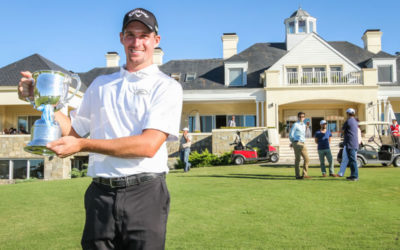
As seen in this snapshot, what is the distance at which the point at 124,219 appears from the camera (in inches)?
87.9

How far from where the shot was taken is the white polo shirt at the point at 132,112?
89.9 inches

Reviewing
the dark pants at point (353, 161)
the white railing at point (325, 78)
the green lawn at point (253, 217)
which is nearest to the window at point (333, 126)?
the white railing at point (325, 78)

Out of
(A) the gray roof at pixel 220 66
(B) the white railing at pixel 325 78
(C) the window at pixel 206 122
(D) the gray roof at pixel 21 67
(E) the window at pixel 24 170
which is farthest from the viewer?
(C) the window at pixel 206 122

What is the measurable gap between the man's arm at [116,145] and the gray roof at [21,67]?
26190 mm

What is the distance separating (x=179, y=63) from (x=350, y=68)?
15.2m

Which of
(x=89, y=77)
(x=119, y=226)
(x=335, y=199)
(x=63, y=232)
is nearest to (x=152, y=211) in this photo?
(x=119, y=226)

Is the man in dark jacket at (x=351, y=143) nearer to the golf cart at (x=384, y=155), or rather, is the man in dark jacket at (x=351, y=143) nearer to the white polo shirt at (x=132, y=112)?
the golf cart at (x=384, y=155)

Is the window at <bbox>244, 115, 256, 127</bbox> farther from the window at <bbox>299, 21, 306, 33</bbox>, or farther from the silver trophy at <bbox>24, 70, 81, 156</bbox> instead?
the silver trophy at <bbox>24, 70, 81, 156</bbox>

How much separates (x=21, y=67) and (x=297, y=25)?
2392 centimetres

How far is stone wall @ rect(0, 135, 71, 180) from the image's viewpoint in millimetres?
21688

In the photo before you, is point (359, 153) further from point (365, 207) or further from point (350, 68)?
point (350, 68)

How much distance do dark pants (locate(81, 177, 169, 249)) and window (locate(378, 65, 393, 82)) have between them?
3162 cm

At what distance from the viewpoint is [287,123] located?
1213 inches

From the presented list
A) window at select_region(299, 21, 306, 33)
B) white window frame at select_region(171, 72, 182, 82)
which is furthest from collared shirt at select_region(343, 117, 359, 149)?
window at select_region(299, 21, 306, 33)
